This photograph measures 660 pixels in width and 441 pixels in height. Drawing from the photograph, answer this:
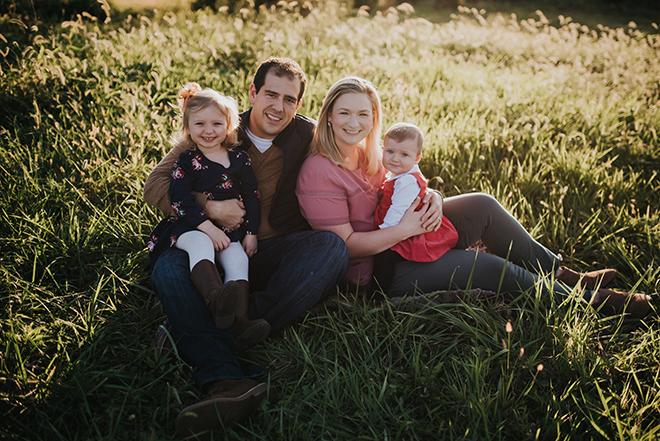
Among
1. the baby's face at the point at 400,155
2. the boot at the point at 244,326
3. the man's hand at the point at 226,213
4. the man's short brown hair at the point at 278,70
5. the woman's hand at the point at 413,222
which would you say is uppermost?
the man's short brown hair at the point at 278,70

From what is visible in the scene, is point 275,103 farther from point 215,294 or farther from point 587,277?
point 587,277

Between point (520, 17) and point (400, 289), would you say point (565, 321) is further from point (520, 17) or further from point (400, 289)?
point (520, 17)

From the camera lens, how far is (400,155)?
255cm

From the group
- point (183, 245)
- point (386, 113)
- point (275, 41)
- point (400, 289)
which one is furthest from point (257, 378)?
point (275, 41)

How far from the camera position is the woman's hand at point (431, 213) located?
2.50 metres

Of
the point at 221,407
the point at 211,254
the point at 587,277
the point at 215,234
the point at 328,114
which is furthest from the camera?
the point at 587,277

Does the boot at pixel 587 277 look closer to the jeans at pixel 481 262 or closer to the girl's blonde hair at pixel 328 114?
the jeans at pixel 481 262

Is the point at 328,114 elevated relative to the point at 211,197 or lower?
elevated

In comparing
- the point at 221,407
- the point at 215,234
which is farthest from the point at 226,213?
the point at 221,407

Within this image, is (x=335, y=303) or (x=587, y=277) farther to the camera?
(x=587, y=277)

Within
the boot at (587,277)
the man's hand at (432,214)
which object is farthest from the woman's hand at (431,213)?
the boot at (587,277)

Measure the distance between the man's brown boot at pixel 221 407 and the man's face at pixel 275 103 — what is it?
1.68 meters

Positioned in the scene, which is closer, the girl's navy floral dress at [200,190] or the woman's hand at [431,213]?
the girl's navy floral dress at [200,190]

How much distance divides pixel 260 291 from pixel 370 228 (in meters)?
0.91
